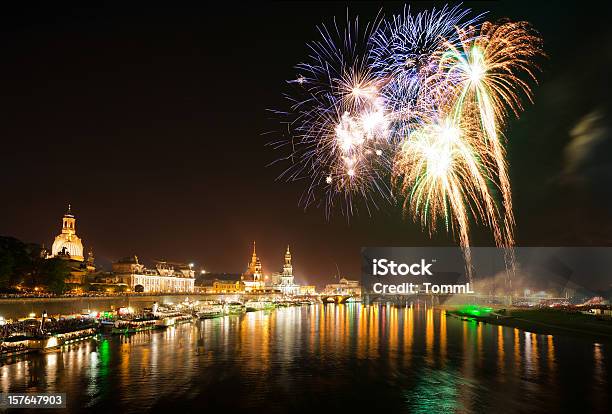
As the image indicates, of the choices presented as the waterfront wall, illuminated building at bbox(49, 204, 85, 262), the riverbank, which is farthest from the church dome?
the riverbank

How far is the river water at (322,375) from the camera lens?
30.6 m

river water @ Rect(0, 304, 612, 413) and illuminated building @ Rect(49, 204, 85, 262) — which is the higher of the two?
illuminated building @ Rect(49, 204, 85, 262)

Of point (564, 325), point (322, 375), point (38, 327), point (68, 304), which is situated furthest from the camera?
point (68, 304)

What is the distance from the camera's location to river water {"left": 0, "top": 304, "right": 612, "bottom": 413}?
100 feet

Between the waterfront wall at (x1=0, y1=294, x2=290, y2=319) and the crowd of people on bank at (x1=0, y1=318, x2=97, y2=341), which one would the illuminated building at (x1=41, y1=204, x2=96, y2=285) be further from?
the crowd of people on bank at (x1=0, y1=318, x2=97, y2=341)

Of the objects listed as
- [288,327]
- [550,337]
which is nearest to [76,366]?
[288,327]

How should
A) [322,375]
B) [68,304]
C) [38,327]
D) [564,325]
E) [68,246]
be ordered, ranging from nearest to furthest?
[322,375] → [38,327] → [564,325] → [68,304] → [68,246]

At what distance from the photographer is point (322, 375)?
39.4m

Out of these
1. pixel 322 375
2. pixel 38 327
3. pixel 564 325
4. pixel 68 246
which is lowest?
pixel 564 325

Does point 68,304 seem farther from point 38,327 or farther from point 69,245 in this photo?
point 69,245

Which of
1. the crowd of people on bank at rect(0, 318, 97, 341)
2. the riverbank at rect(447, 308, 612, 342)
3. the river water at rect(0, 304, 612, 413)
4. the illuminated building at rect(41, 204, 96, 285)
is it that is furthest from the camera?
the illuminated building at rect(41, 204, 96, 285)

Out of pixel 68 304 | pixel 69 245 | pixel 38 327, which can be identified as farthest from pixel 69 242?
pixel 38 327

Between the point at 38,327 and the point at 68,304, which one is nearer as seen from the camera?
the point at 38,327

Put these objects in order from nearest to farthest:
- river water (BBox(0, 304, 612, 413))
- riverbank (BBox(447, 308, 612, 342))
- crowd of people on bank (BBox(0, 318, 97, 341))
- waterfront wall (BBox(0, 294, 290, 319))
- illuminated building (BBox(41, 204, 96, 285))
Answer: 1. river water (BBox(0, 304, 612, 413))
2. crowd of people on bank (BBox(0, 318, 97, 341))
3. riverbank (BBox(447, 308, 612, 342))
4. waterfront wall (BBox(0, 294, 290, 319))
5. illuminated building (BBox(41, 204, 96, 285))
